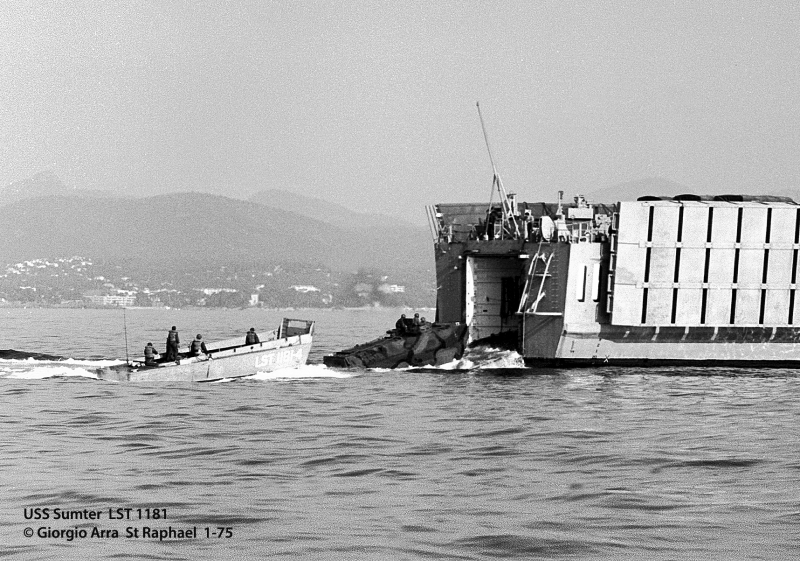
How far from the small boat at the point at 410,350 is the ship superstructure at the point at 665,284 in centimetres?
287

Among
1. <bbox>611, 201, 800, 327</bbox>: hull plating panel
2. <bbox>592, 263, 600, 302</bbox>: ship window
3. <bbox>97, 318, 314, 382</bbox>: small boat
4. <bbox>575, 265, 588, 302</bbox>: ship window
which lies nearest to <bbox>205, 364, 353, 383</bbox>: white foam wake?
<bbox>97, 318, 314, 382</bbox>: small boat

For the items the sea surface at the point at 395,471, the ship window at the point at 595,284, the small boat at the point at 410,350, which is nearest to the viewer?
the sea surface at the point at 395,471

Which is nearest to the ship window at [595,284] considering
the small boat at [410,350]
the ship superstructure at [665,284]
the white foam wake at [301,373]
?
the ship superstructure at [665,284]

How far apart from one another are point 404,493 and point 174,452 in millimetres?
6731

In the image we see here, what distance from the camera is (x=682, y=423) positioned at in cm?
3186

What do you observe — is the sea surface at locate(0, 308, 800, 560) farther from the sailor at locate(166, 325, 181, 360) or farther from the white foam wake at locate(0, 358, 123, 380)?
the sailor at locate(166, 325, 181, 360)

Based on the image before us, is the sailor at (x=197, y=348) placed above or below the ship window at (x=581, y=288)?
below

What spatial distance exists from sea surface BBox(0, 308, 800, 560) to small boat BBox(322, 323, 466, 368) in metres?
7.84

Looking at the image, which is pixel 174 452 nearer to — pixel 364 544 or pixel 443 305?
pixel 364 544

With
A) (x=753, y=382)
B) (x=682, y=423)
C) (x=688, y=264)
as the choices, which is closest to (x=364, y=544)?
(x=682, y=423)

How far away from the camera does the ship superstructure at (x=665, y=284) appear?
49594mm

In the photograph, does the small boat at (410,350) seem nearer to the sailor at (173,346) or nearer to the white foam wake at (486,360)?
the white foam wake at (486,360)

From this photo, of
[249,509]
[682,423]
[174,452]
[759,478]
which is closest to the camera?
[249,509]

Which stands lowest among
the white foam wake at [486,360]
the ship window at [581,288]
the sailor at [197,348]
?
the white foam wake at [486,360]
